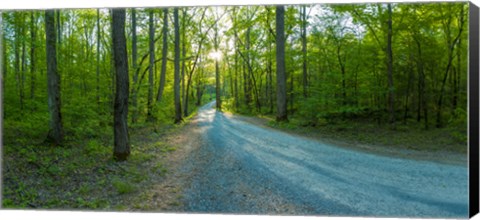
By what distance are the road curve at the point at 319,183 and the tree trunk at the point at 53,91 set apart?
7.66 feet

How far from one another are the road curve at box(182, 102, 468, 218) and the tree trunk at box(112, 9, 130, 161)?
115 centimetres

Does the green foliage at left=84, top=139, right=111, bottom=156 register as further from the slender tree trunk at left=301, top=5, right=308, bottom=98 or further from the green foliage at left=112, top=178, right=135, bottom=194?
the slender tree trunk at left=301, top=5, right=308, bottom=98

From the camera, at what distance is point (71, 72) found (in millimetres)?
5102

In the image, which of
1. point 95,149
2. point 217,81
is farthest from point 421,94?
point 217,81

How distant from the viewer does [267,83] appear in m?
5.36

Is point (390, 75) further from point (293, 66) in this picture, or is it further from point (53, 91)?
point (53, 91)

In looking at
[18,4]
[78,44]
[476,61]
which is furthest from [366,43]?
[78,44]

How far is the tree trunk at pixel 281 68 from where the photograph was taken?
4192 mm

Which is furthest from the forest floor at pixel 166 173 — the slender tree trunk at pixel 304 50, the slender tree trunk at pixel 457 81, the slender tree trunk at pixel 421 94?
the slender tree trunk at pixel 304 50

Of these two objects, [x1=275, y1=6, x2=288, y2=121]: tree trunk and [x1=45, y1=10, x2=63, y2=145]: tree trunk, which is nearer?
[x1=275, y1=6, x2=288, y2=121]: tree trunk

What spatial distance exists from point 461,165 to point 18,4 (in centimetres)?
558

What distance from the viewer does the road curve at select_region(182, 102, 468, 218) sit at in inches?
111

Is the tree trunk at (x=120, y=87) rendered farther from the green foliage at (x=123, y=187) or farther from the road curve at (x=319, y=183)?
the road curve at (x=319, y=183)

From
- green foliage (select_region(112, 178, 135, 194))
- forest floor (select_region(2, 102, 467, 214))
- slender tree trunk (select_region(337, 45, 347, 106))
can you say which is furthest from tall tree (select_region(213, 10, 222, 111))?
green foliage (select_region(112, 178, 135, 194))
